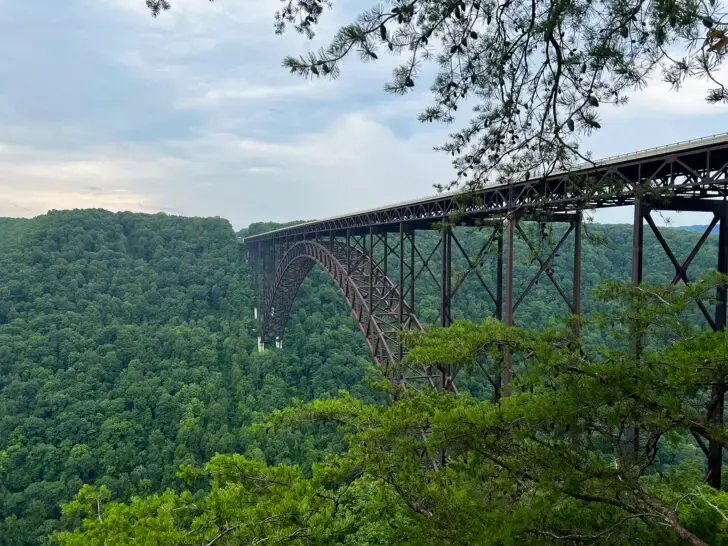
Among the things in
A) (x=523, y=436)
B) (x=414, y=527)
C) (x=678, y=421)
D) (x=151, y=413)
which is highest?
(x=678, y=421)

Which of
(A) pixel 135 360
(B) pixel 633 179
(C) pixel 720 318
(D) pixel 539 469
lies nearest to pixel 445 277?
(B) pixel 633 179

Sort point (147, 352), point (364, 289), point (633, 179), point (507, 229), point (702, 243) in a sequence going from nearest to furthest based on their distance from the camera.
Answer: point (702, 243)
point (633, 179)
point (507, 229)
point (364, 289)
point (147, 352)

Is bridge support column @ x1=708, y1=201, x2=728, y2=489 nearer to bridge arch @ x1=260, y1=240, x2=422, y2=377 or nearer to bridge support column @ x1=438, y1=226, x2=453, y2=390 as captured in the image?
bridge arch @ x1=260, y1=240, x2=422, y2=377

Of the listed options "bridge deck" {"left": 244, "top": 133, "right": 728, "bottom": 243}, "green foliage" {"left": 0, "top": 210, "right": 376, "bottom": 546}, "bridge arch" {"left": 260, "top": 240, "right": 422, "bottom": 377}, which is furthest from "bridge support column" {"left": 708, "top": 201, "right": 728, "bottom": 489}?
"green foliage" {"left": 0, "top": 210, "right": 376, "bottom": 546}

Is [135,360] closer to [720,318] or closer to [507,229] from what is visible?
[507,229]

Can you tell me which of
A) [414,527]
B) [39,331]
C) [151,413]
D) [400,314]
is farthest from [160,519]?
[39,331]

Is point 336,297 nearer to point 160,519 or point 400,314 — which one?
point 400,314
